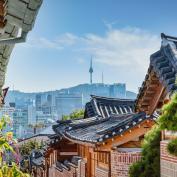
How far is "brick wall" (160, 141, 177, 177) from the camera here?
9242 millimetres

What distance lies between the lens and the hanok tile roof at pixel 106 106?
96.9 feet

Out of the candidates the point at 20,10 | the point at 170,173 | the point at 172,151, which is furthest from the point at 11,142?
the point at 170,173

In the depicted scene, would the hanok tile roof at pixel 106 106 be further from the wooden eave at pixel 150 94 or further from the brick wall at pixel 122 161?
the brick wall at pixel 122 161

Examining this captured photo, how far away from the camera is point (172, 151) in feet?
26.7

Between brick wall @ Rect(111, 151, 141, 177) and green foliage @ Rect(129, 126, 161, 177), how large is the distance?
227 centimetres

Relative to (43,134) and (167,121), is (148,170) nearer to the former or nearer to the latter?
(167,121)

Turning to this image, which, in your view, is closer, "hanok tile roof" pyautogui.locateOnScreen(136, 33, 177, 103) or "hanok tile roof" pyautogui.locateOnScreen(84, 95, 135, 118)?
"hanok tile roof" pyautogui.locateOnScreen(136, 33, 177, 103)

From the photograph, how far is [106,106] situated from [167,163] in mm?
20837

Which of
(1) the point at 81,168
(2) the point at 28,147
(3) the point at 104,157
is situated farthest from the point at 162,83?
(2) the point at 28,147

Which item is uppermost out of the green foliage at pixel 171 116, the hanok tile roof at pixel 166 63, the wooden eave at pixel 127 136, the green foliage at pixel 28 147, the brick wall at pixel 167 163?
the hanok tile roof at pixel 166 63

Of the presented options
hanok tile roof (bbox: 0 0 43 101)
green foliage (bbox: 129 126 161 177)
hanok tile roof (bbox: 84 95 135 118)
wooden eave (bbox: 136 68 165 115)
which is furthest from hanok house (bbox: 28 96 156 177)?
hanok tile roof (bbox: 0 0 43 101)

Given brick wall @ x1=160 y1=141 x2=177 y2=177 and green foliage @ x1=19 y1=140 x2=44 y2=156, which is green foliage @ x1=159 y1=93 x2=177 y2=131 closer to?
brick wall @ x1=160 y1=141 x2=177 y2=177

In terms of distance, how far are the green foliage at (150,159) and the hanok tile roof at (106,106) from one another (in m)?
17.3

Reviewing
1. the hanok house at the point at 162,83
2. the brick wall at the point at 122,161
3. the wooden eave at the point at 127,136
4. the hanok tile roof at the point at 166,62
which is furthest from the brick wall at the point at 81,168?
the hanok tile roof at the point at 166,62
